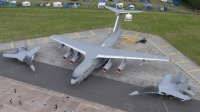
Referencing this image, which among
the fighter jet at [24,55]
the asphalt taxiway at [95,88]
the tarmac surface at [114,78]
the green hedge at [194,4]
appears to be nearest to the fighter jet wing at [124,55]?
the tarmac surface at [114,78]

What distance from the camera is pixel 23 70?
4594cm

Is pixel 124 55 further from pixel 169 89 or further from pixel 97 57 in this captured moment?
pixel 169 89

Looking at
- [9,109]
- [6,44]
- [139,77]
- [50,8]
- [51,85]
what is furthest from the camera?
[50,8]

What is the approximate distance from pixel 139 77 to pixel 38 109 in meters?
20.2

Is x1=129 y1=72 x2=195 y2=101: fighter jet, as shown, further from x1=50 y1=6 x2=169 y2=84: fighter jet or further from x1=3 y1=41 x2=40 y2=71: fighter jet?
x1=3 y1=41 x2=40 y2=71: fighter jet

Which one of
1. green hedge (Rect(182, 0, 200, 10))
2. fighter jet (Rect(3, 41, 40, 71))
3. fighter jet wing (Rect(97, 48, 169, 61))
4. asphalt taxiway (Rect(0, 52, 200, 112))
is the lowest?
asphalt taxiway (Rect(0, 52, 200, 112))

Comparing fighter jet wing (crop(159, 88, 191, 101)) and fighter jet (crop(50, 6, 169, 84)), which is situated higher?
fighter jet (crop(50, 6, 169, 84))

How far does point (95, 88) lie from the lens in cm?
4094

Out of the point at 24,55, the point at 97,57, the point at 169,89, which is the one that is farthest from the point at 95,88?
the point at 24,55

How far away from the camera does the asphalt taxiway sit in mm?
36822

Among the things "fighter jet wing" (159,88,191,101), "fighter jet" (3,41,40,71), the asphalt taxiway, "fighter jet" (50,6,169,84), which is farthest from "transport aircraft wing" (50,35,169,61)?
"fighter jet" (3,41,40,71)

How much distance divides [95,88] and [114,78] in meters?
4.89

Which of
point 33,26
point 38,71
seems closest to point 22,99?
point 38,71

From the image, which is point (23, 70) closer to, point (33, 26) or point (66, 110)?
point (66, 110)
